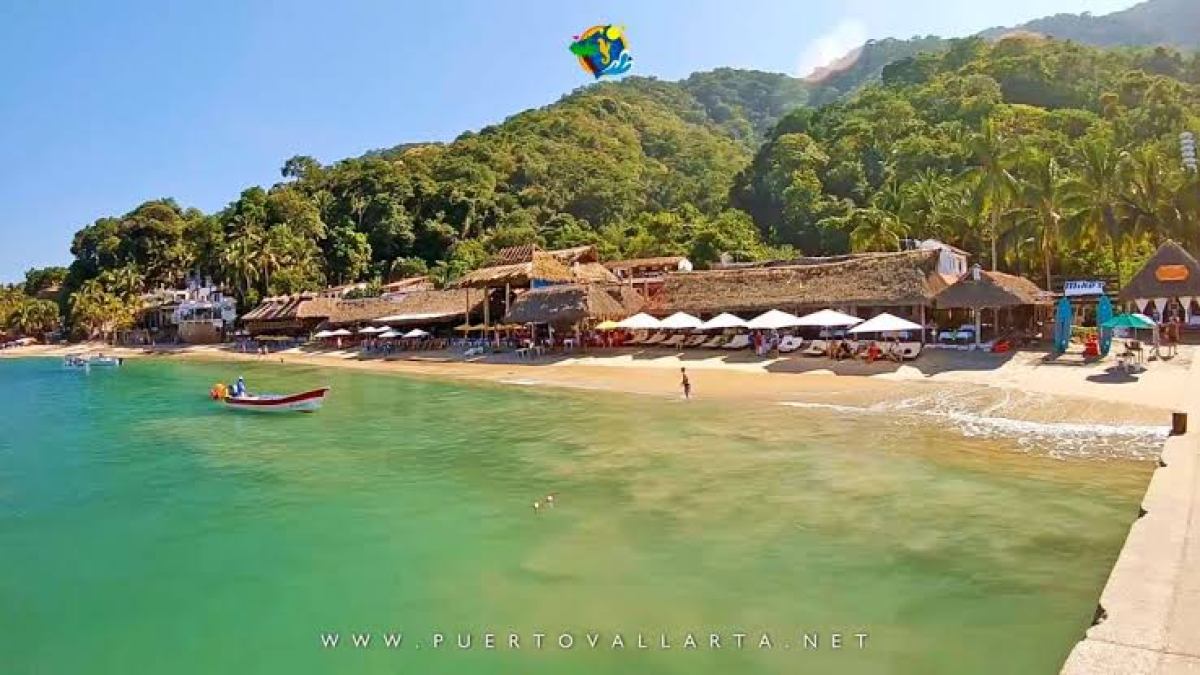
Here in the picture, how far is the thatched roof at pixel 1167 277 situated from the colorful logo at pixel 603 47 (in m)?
21.7

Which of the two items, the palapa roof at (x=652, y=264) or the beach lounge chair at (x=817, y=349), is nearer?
the beach lounge chair at (x=817, y=349)

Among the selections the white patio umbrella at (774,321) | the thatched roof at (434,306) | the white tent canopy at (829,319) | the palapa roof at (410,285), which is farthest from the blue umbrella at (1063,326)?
the palapa roof at (410,285)

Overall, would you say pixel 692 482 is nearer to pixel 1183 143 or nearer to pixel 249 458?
pixel 249 458

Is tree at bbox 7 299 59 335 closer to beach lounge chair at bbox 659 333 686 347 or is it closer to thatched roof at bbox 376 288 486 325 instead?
thatched roof at bbox 376 288 486 325

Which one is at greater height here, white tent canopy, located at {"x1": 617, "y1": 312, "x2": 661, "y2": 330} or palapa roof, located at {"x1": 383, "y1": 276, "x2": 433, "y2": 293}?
palapa roof, located at {"x1": 383, "y1": 276, "x2": 433, "y2": 293}

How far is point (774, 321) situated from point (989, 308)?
7.53 m

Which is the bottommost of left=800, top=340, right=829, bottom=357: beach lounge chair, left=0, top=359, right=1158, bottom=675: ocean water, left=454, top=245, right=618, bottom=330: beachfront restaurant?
left=0, top=359, right=1158, bottom=675: ocean water

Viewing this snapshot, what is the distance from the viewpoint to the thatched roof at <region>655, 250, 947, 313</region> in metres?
27.8

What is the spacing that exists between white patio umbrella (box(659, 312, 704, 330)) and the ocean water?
1162cm

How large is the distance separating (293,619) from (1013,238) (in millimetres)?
36864

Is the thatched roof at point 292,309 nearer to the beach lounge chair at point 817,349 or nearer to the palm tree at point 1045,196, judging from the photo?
the beach lounge chair at point 817,349

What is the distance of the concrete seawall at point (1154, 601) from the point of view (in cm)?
515

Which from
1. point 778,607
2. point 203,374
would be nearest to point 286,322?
point 203,374

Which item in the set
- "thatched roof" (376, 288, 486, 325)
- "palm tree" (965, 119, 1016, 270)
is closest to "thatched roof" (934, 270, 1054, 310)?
"palm tree" (965, 119, 1016, 270)
